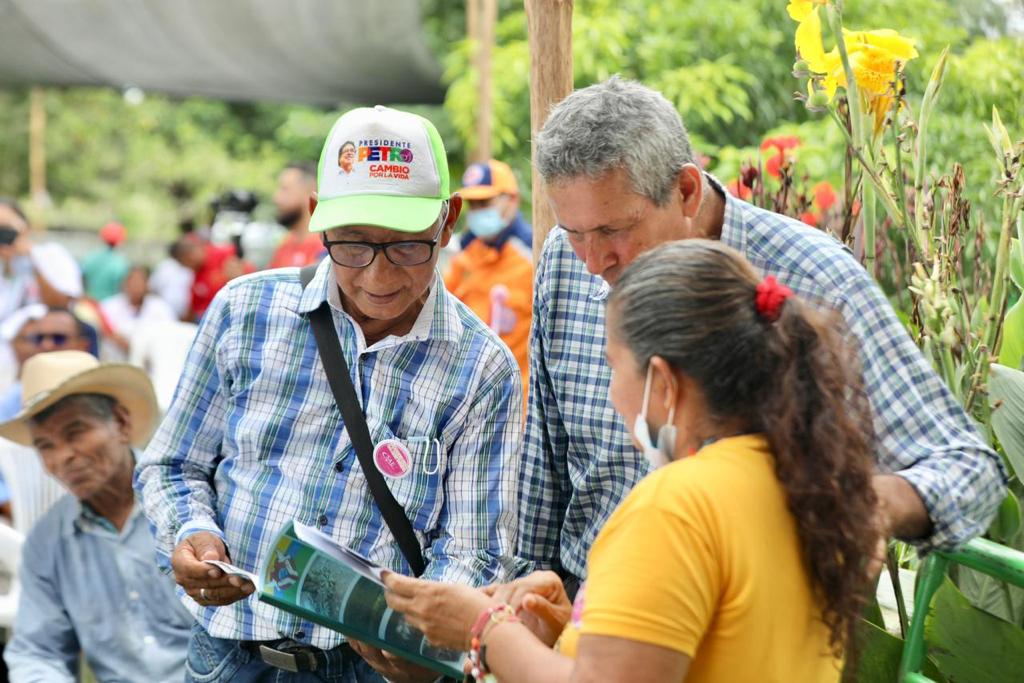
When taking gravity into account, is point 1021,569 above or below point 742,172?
below

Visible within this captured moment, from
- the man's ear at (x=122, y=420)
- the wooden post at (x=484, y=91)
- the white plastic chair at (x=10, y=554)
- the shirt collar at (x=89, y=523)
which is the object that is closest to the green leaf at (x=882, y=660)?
the shirt collar at (x=89, y=523)

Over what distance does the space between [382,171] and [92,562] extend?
65.1 inches

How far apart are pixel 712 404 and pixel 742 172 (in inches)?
64.6

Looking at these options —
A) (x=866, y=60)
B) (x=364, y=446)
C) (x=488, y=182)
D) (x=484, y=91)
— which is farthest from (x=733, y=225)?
(x=484, y=91)

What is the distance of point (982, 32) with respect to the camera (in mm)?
5379

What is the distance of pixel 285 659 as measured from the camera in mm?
2176

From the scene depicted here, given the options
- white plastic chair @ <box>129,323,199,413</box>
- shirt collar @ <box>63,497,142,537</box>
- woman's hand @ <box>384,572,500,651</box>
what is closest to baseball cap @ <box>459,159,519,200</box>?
white plastic chair @ <box>129,323,199,413</box>

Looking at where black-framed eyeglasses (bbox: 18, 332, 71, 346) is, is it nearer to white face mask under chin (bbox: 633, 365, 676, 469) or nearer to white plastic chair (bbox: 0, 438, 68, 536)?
white plastic chair (bbox: 0, 438, 68, 536)

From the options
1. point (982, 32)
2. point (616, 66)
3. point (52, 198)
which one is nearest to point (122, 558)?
point (982, 32)

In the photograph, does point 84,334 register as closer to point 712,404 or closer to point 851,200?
point 851,200

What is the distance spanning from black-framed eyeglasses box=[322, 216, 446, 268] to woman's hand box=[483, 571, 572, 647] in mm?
654

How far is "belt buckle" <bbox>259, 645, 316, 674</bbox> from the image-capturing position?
2.18 m

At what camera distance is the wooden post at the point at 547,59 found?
2.76 m

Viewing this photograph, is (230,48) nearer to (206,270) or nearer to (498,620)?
(206,270)
